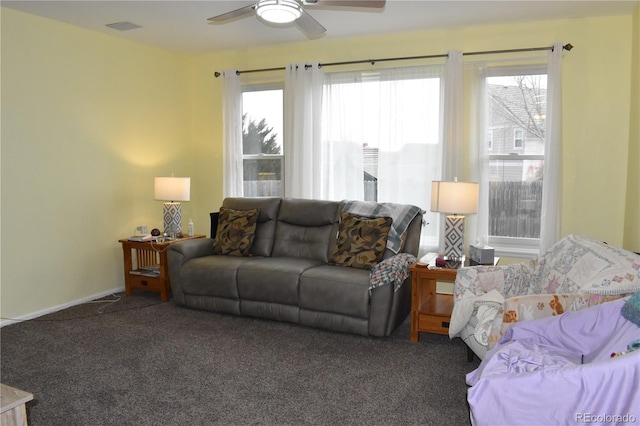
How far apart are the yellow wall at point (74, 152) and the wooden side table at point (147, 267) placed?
19 cm

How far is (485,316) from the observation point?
8.87 feet

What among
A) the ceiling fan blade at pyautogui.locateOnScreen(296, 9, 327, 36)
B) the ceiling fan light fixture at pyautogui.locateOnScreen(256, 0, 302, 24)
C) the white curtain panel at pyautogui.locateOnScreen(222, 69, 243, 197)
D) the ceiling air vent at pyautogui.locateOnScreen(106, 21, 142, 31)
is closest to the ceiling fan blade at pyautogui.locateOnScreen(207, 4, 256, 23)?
the ceiling fan light fixture at pyautogui.locateOnScreen(256, 0, 302, 24)

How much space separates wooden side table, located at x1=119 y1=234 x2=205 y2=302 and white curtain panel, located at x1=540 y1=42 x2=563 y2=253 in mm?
3405

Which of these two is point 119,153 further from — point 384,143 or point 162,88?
point 384,143

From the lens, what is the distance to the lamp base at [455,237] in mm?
3699

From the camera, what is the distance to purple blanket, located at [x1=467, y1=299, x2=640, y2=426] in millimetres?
1715

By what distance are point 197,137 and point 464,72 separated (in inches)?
123

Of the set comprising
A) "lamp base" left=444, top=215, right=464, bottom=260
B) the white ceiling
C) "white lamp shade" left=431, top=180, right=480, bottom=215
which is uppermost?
the white ceiling

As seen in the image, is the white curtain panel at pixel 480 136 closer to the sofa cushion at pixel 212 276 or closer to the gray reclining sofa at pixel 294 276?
the gray reclining sofa at pixel 294 276

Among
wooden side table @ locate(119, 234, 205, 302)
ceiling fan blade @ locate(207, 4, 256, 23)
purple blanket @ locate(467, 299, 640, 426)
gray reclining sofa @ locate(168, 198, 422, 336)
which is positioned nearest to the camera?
purple blanket @ locate(467, 299, 640, 426)

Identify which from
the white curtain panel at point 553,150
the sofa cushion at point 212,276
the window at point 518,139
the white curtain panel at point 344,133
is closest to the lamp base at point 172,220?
the sofa cushion at point 212,276

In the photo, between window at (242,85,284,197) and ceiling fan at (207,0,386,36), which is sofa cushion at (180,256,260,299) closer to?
window at (242,85,284,197)

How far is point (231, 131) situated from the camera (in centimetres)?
525

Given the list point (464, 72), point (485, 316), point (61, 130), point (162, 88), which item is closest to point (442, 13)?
point (464, 72)
